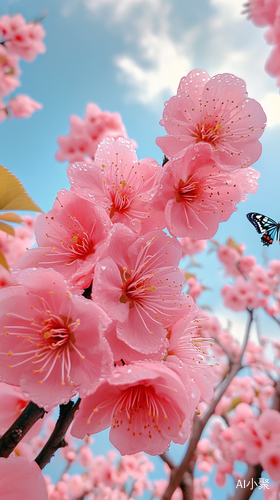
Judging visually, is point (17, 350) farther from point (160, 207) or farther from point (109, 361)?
point (160, 207)

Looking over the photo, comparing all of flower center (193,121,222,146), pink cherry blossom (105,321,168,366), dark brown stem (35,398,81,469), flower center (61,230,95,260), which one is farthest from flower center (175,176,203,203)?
dark brown stem (35,398,81,469)

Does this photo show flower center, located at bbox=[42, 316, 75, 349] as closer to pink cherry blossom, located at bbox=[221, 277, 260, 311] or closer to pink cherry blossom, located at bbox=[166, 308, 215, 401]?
pink cherry blossom, located at bbox=[166, 308, 215, 401]

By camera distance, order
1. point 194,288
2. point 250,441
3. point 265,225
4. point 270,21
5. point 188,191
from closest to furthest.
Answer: point 188,191
point 265,225
point 270,21
point 250,441
point 194,288

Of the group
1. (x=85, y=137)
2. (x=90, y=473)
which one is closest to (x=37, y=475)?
(x=85, y=137)

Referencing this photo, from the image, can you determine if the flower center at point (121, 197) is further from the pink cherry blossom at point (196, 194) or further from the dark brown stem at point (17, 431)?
the dark brown stem at point (17, 431)

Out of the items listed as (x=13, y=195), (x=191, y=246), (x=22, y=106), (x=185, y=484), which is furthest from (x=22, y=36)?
(x=185, y=484)

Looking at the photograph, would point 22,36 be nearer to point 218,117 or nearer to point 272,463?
point 218,117

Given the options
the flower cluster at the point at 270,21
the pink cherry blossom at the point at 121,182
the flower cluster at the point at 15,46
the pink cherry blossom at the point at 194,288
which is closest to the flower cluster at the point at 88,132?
the flower cluster at the point at 15,46
